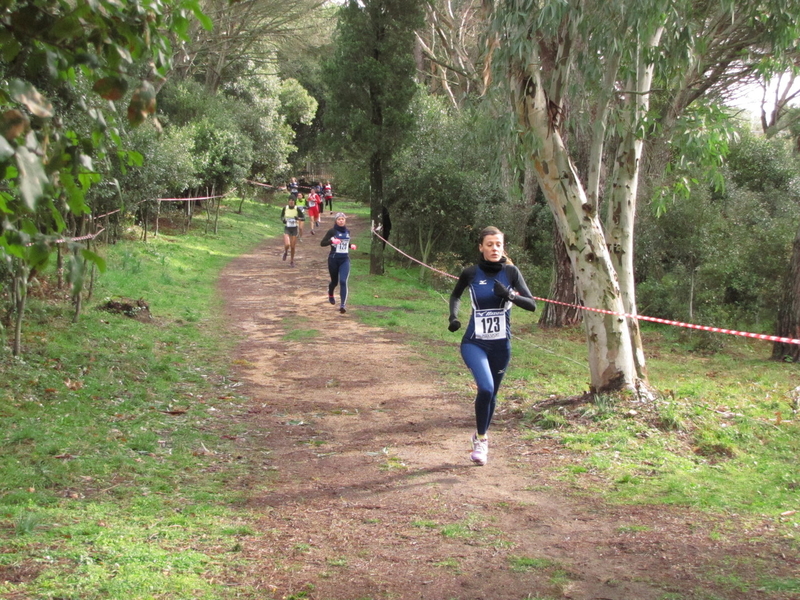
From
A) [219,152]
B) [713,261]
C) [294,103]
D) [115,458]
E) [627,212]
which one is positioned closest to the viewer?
[115,458]

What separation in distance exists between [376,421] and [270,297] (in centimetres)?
951

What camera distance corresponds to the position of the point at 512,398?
31.3 ft

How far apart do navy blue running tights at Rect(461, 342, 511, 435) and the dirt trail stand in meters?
0.50

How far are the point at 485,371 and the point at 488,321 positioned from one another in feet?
1.48

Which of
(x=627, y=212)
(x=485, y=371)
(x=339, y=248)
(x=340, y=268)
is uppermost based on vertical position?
(x=627, y=212)

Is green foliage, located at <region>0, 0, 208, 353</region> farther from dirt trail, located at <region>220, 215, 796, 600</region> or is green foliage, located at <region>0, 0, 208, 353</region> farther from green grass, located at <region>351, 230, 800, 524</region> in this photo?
green grass, located at <region>351, 230, 800, 524</region>

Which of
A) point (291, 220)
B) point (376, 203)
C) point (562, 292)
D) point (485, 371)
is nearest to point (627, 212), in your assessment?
point (485, 371)

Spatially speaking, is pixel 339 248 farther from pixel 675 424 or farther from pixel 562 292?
pixel 675 424

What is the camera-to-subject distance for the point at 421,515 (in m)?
5.54

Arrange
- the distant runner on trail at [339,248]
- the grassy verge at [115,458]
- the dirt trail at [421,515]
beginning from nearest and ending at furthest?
the grassy verge at [115,458] → the dirt trail at [421,515] → the distant runner on trail at [339,248]

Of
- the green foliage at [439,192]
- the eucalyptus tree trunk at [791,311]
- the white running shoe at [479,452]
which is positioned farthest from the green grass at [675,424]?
the green foliage at [439,192]

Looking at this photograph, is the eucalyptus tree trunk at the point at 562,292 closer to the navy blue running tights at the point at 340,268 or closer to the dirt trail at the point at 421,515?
the navy blue running tights at the point at 340,268

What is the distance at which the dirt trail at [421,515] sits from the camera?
4.40 meters

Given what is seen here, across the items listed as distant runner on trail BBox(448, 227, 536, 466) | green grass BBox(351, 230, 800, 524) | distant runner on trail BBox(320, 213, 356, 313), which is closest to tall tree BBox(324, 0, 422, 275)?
distant runner on trail BBox(320, 213, 356, 313)
